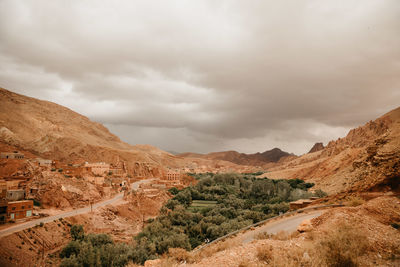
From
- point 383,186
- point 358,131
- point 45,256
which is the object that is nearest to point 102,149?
point 45,256

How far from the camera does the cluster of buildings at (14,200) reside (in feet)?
76.9

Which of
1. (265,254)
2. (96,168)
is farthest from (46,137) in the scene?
(265,254)

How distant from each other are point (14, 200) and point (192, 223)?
23220 mm

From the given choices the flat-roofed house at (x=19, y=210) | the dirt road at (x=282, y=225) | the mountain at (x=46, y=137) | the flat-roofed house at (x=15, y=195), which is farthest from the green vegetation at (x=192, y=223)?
the mountain at (x=46, y=137)

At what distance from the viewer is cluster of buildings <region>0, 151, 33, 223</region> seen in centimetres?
2344

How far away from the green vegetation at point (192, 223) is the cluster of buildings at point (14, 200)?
21.4ft

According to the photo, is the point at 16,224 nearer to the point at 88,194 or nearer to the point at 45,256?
the point at 45,256

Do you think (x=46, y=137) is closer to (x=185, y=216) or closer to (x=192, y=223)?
(x=185, y=216)

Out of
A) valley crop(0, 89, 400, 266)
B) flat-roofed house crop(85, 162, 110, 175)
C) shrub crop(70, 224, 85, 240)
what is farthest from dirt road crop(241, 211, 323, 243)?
flat-roofed house crop(85, 162, 110, 175)

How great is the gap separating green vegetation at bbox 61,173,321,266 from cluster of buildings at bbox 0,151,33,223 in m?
6.51

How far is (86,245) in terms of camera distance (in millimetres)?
19328

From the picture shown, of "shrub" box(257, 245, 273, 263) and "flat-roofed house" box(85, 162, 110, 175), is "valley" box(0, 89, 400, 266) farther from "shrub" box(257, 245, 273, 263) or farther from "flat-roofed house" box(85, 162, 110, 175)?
"flat-roofed house" box(85, 162, 110, 175)

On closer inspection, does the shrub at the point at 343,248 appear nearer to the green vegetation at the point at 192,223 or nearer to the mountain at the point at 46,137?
the green vegetation at the point at 192,223

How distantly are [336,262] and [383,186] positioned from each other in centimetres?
1684
